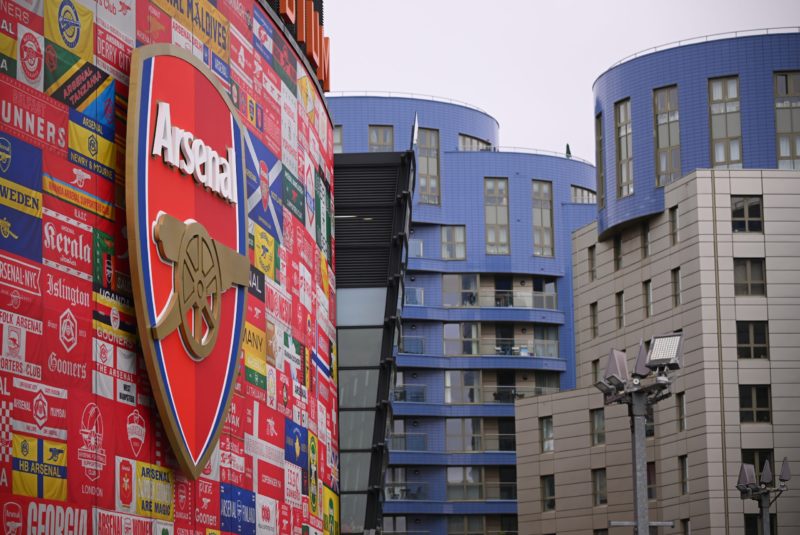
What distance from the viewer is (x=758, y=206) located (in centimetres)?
7119

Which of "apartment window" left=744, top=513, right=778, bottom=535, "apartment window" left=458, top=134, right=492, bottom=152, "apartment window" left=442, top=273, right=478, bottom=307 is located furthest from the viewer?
"apartment window" left=458, top=134, right=492, bottom=152

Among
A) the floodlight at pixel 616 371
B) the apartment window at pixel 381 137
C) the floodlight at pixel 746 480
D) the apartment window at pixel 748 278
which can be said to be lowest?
the floodlight at pixel 746 480

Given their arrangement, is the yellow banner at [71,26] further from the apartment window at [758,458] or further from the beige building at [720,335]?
the apartment window at [758,458]

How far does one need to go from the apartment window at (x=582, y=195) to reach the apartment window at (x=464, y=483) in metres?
20.7

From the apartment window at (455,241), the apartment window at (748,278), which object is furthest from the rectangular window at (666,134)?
the apartment window at (455,241)

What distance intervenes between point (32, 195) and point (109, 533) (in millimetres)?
4930

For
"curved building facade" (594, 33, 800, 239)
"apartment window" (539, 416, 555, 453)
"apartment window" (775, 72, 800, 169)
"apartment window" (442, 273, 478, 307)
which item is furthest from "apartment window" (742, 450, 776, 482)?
"apartment window" (442, 273, 478, 307)

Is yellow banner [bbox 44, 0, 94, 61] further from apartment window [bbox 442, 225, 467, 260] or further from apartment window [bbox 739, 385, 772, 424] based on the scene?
apartment window [bbox 442, 225, 467, 260]

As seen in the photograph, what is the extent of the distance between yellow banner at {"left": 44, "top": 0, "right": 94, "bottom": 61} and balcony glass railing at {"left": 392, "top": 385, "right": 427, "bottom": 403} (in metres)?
78.7

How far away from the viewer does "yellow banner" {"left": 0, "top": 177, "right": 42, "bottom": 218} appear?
1909cm

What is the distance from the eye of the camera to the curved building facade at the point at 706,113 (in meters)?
73.4

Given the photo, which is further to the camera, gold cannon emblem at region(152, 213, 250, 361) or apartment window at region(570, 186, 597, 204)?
apartment window at region(570, 186, 597, 204)

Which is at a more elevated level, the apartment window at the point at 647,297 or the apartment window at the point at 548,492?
the apartment window at the point at 647,297

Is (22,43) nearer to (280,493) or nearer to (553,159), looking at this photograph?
(280,493)
